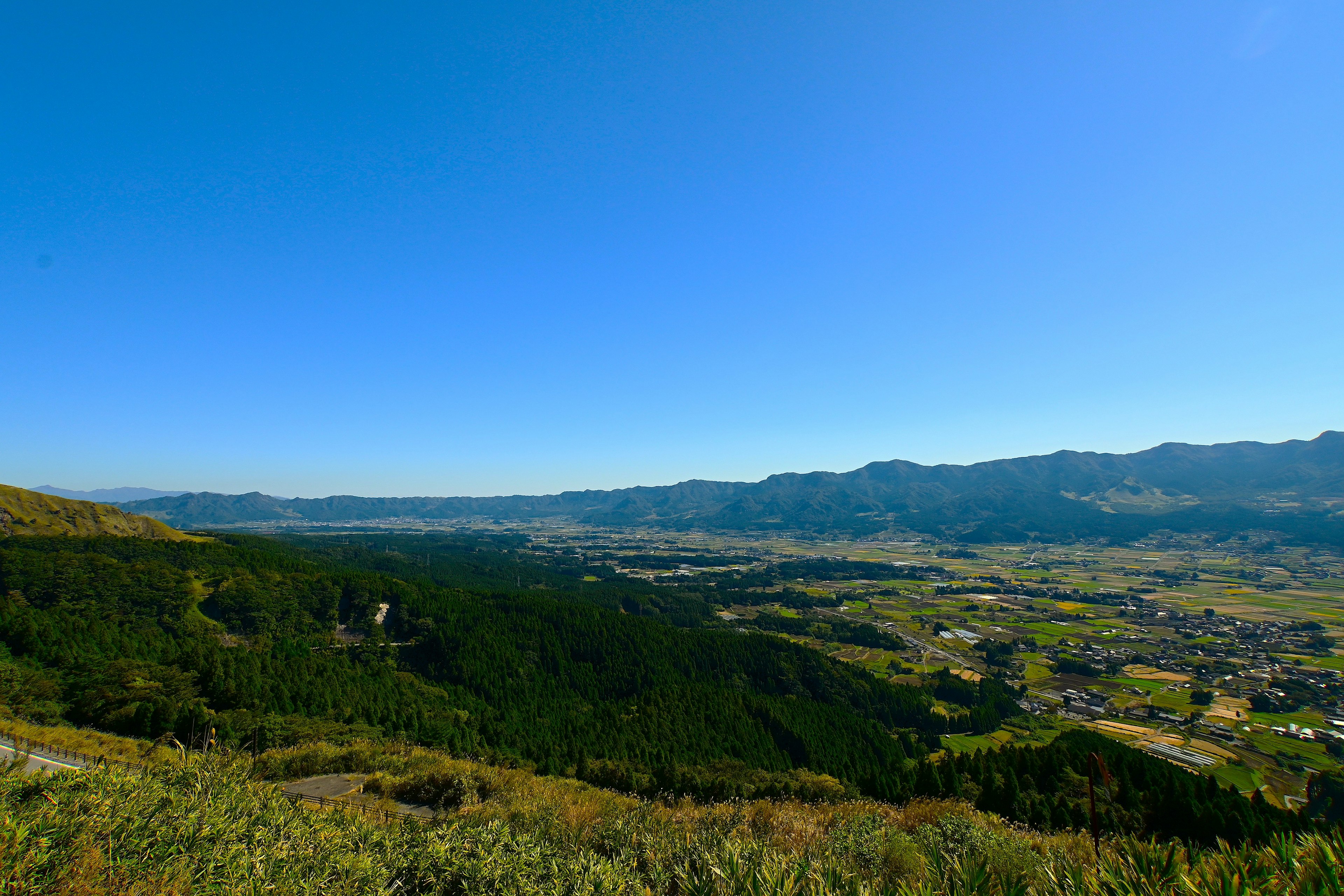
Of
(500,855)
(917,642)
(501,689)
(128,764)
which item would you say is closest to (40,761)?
(128,764)

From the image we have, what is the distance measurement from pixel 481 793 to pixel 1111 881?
72.9ft

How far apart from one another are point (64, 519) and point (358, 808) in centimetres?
13382

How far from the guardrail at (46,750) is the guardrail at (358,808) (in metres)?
7.64

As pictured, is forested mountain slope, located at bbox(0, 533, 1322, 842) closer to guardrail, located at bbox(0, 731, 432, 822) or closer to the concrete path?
the concrete path

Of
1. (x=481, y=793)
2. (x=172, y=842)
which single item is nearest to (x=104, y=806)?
(x=172, y=842)

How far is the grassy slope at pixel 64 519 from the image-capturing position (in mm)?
91000

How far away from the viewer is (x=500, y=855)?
12.1 m

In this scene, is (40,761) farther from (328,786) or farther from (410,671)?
(410,671)

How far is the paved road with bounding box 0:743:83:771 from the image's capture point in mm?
20031

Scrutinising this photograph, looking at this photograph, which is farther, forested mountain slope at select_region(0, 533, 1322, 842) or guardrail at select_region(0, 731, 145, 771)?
forested mountain slope at select_region(0, 533, 1322, 842)

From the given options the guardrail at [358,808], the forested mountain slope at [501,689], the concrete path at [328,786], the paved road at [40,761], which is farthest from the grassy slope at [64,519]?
the guardrail at [358,808]

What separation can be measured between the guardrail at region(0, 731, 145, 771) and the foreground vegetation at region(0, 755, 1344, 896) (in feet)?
32.2

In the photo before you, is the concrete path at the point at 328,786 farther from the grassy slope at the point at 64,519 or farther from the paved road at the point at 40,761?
the grassy slope at the point at 64,519

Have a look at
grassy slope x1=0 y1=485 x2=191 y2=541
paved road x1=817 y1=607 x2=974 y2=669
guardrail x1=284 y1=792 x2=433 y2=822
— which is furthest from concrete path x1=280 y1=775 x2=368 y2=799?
grassy slope x1=0 y1=485 x2=191 y2=541
